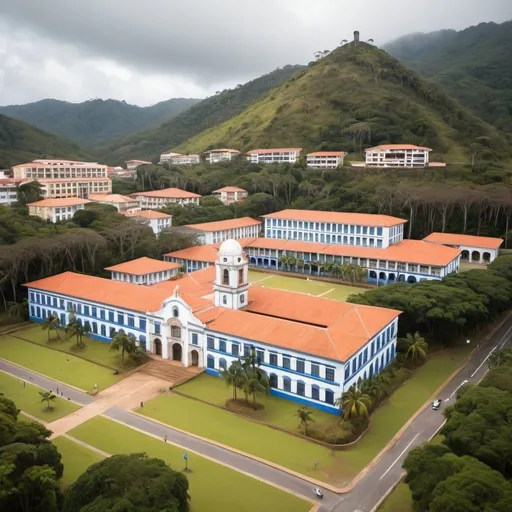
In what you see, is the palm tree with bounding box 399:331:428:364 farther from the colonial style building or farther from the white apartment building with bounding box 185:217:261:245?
the white apartment building with bounding box 185:217:261:245

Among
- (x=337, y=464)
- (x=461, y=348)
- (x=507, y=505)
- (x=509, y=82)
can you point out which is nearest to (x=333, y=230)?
(x=461, y=348)

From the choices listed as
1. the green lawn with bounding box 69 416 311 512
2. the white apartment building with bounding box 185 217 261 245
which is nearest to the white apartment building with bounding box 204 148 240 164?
the white apartment building with bounding box 185 217 261 245

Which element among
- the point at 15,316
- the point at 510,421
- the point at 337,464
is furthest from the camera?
the point at 15,316

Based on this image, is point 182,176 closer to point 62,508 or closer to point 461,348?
point 461,348

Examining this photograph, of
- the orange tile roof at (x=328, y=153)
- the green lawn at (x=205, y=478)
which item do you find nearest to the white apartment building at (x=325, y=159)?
the orange tile roof at (x=328, y=153)

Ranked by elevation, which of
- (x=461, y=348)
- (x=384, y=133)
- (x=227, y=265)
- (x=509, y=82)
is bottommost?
(x=461, y=348)

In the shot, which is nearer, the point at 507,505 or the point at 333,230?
the point at 507,505
